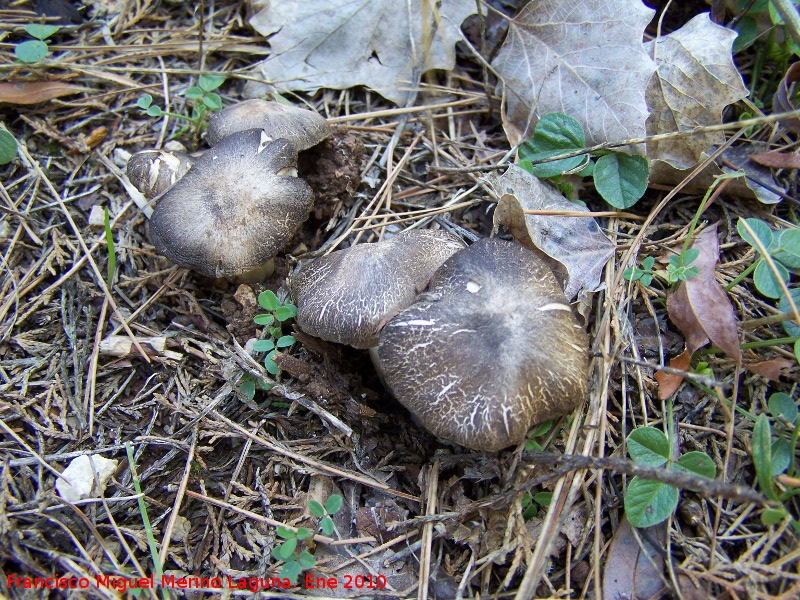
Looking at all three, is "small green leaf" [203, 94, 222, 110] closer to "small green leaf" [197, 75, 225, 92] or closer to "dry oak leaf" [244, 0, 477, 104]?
"small green leaf" [197, 75, 225, 92]

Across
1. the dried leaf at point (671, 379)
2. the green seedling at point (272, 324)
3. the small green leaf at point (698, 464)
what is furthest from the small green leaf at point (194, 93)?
the small green leaf at point (698, 464)

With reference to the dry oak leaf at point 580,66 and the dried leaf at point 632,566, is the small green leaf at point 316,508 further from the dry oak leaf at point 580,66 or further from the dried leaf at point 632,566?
the dry oak leaf at point 580,66

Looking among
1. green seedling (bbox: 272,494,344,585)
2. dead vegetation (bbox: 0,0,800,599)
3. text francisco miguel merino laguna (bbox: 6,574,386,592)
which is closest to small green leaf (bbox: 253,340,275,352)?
dead vegetation (bbox: 0,0,800,599)

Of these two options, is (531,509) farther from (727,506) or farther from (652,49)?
(652,49)

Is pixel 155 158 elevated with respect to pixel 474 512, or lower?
elevated

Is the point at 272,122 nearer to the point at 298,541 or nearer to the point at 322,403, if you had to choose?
the point at 322,403

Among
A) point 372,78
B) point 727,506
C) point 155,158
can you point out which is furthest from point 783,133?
point 155,158
